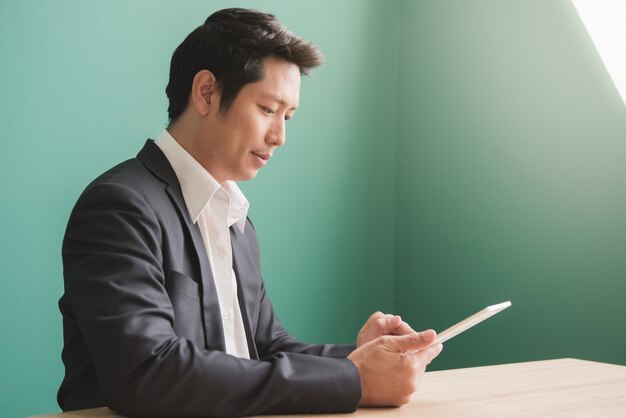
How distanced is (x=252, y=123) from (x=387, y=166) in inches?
65.7

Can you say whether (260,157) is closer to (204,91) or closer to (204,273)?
(204,91)

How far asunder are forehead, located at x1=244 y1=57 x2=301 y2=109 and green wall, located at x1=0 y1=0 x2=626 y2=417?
78cm

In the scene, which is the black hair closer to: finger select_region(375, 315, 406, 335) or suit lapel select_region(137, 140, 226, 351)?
suit lapel select_region(137, 140, 226, 351)

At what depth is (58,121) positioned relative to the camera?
83.1 inches

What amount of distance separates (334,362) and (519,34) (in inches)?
77.4

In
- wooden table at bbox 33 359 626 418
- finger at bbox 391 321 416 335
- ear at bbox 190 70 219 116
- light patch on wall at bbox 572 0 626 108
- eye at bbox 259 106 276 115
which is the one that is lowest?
wooden table at bbox 33 359 626 418

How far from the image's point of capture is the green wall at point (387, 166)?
2.08 m

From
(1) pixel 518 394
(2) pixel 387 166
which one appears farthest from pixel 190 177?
(2) pixel 387 166

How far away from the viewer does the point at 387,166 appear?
3.21 meters

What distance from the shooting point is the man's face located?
159 centimetres

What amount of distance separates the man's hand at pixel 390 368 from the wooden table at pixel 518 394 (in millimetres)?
24

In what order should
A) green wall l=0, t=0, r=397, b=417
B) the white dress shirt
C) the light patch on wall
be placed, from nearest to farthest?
the white dress shirt
green wall l=0, t=0, r=397, b=417
the light patch on wall

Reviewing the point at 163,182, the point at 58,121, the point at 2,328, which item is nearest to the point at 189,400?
the point at 163,182

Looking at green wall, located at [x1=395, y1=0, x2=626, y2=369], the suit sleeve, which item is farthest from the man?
green wall, located at [x1=395, y1=0, x2=626, y2=369]
